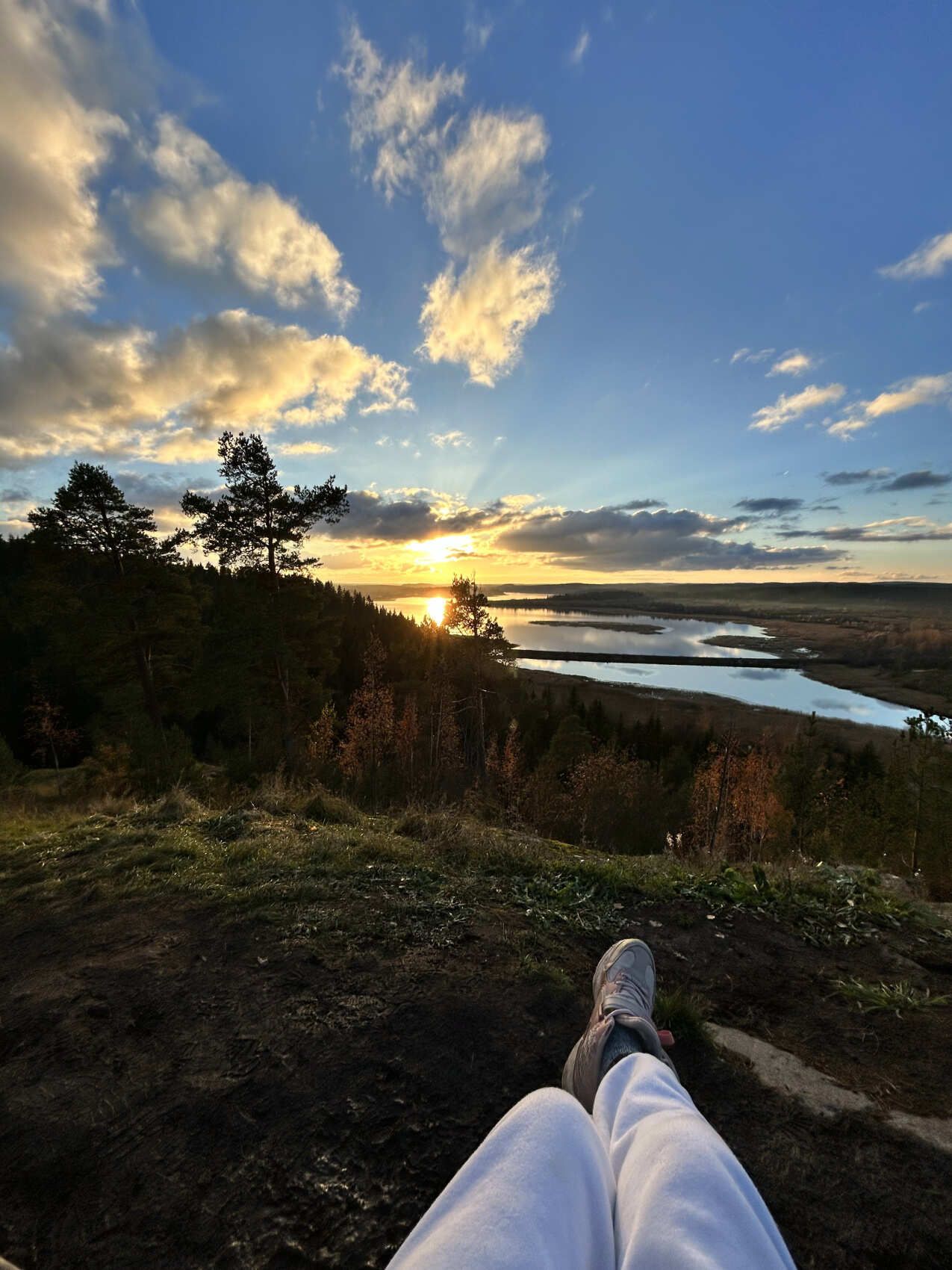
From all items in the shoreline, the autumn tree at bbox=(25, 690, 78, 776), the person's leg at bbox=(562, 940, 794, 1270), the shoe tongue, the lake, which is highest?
the person's leg at bbox=(562, 940, 794, 1270)

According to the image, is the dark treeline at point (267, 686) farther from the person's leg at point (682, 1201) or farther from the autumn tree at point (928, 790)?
the person's leg at point (682, 1201)

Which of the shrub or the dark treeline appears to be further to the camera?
the dark treeline

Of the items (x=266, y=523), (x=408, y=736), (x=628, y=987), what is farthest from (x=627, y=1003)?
(x=408, y=736)

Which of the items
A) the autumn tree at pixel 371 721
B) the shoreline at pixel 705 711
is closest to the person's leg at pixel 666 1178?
the autumn tree at pixel 371 721

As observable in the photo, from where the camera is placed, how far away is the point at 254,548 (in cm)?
1468

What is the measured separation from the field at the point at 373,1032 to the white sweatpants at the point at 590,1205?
83 cm

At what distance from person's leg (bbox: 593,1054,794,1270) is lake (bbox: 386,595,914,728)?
955 inches

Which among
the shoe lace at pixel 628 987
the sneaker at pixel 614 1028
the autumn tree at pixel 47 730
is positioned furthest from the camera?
the autumn tree at pixel 47 730

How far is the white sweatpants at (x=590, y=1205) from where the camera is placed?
1051 mm

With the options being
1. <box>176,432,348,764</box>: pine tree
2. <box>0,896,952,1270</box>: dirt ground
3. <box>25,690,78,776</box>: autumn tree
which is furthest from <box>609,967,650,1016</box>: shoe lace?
<box>25,690,78,776</box>: autumn tree

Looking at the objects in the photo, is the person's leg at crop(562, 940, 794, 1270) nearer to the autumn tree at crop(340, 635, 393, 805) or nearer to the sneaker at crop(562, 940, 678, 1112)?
the sneaker at crop(562, 940, 678, 1112)

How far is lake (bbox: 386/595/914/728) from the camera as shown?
78250 millimetres

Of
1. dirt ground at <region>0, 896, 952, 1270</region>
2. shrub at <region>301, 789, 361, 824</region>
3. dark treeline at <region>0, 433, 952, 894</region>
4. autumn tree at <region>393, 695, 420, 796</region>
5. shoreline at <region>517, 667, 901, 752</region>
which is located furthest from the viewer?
shoreline at <region>517, 667, 901, 752</region>

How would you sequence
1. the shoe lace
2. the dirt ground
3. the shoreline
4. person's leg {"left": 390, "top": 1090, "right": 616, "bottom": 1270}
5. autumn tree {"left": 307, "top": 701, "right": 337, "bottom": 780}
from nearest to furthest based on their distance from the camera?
1. person's leg {"left": 390, "top": 1090, "right": 616, "bottom": 1270}
2. the dirt ground
3. the shoe lace
4. autumn tree {"left": 307, "top": 701, "right": 337, "bottom": 780}
5. the shoreline
